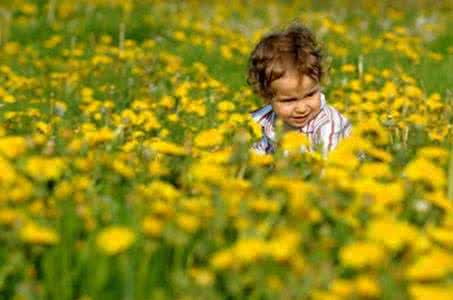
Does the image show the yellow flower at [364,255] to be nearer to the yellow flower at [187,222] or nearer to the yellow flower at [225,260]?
the yellow flower at [225,260]

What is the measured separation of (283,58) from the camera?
4.40 metres

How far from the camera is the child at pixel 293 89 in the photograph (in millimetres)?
4266

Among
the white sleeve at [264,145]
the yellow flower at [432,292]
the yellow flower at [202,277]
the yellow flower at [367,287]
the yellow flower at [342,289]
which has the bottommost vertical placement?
the white sleeve at [264,145]

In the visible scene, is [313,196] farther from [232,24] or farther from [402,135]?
[232,24]

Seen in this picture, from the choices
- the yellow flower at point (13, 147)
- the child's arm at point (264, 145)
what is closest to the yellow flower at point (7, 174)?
the yellow flower at point (13, 147)

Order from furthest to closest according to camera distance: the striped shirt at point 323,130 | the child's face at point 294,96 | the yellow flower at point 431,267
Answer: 1. the striped shirt at point 323,130
2. the child's face at point 294,96
3. the yellow flower at point 431,267

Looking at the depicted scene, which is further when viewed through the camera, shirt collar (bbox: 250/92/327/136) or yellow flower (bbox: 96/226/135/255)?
shirt collar (bbox: 250/92/327/136)

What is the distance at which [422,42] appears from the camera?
8453mm

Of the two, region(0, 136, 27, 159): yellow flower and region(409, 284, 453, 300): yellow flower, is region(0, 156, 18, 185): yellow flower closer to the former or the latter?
region(0, 136, 27, 159): yellow flower

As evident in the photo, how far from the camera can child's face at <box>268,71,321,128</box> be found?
4.24 m

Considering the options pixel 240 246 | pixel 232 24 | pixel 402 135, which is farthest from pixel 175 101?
pixel 232 24

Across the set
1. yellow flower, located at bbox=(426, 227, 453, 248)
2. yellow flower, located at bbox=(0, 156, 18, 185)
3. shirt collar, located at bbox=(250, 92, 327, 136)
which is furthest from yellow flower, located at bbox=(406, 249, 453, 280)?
shirt collar, located at bbox=(250, 92, 327, 136)

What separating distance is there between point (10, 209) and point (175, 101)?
10.3 ft

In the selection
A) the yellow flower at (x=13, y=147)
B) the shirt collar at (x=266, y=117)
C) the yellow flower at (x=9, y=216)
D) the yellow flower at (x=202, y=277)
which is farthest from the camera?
the shirt collar at (x=266, y=117)
